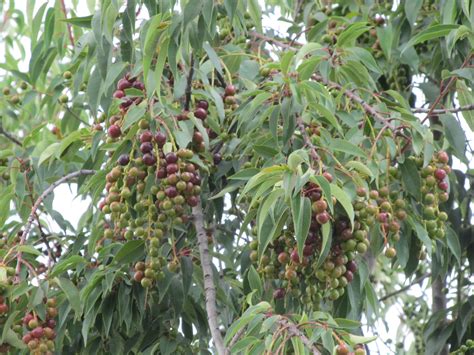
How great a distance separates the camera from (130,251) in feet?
7.71

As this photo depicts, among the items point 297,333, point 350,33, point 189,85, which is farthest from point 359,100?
point 297,333


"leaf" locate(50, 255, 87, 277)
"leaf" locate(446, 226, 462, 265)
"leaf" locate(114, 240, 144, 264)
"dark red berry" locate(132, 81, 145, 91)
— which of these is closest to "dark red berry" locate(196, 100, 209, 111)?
"dark red berry" locate(132, 81, 145, 91)

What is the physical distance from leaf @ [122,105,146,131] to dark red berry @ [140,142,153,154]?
52 mm

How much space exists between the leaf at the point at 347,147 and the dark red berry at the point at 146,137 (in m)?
0.38

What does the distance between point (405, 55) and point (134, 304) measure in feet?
3.32

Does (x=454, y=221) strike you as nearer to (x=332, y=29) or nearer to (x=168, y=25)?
(x=332, y=29)

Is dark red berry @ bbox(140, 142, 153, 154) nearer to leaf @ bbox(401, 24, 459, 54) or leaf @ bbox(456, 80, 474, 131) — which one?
leaf @ bbox(401, 24, 459, 54)

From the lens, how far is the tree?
6.70 feet

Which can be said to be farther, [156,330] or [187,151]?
[156,330]

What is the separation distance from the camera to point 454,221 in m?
2.91

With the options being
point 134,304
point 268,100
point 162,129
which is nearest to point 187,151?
point 162,129

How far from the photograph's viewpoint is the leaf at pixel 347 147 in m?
2.15

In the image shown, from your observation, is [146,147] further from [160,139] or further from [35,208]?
[35,208]

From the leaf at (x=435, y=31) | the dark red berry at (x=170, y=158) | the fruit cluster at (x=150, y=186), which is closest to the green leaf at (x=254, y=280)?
the fruit cluster at (x=150, y=186)
